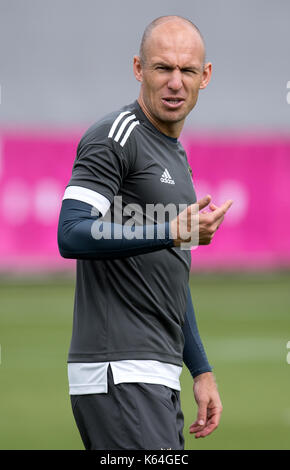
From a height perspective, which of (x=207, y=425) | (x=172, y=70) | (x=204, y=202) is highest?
(x=172, y=70)

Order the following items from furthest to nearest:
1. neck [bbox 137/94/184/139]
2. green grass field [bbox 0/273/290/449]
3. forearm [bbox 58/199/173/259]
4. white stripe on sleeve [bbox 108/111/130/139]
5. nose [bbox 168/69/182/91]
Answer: green grass field [bbox 0/273/290/449]
neck [bbox 137/94/184/139]
nose [bbox 168/69/182/91]
white stripe on sleeve [bbox 108/111/130/139]
forearm [bbox 58/199/173/259]

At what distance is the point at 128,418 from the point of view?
3604 mm

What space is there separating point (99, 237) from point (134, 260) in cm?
29

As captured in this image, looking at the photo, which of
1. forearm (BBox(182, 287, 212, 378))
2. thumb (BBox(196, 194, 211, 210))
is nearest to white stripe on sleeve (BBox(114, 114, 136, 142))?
thumb (BBox(196, 194, 211, 210))

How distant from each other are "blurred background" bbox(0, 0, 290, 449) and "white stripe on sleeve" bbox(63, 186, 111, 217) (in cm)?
430

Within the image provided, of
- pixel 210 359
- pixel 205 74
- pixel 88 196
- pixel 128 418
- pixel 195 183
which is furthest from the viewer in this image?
pixel 195 183

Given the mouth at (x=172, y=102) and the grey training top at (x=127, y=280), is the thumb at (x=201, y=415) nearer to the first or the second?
the grey training top at (x=127, y=280)

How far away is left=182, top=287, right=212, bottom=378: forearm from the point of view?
4148 mm

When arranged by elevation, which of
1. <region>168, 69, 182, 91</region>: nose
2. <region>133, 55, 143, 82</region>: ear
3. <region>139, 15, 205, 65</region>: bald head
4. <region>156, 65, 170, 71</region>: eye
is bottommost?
<region>168, 69, 182, 91</region>: nose

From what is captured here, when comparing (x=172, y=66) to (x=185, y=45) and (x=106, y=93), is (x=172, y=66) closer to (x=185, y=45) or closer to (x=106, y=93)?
(x=185, y=45)

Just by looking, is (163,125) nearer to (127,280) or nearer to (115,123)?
(115,123)

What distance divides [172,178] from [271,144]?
1602 centimetres

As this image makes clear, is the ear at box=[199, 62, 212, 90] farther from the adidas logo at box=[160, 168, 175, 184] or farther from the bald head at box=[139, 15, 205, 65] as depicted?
the adidas logo at box=[160, 168, 175, 184]

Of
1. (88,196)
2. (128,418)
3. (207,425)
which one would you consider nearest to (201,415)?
(207,425)
